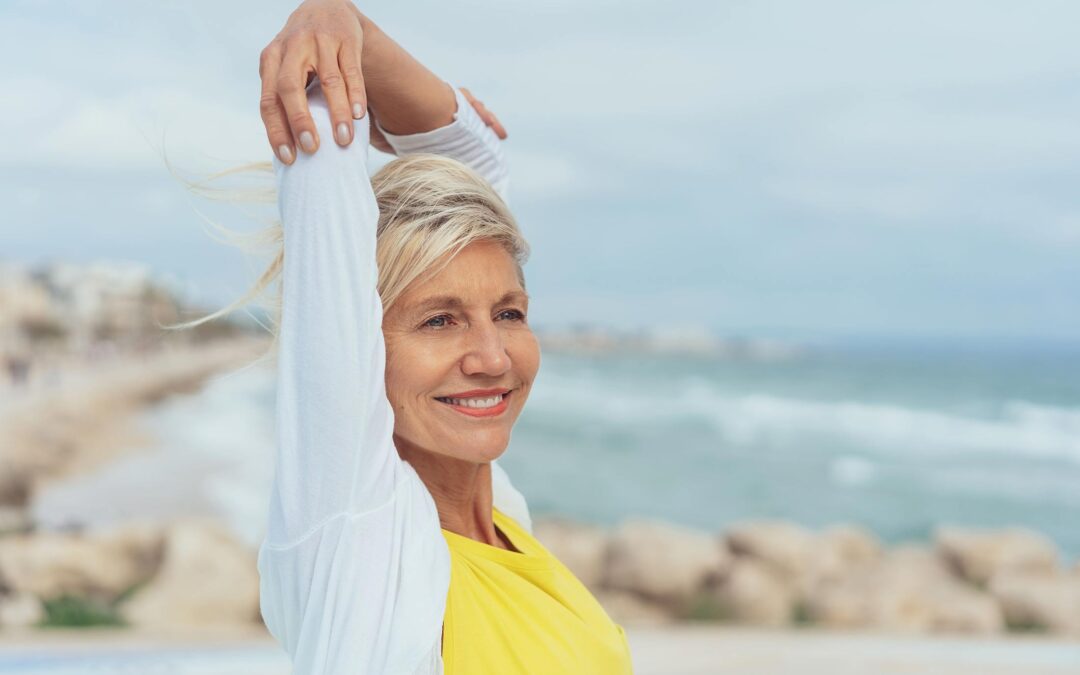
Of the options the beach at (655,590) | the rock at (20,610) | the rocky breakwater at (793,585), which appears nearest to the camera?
the beach at (655,590)

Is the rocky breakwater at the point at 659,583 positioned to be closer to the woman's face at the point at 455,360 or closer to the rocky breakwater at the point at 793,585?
the rocky breakwater at the point at 793,585

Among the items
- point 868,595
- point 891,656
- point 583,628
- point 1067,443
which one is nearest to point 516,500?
point 583,628

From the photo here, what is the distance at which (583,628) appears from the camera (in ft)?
3.92

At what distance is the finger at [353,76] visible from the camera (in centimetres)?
101

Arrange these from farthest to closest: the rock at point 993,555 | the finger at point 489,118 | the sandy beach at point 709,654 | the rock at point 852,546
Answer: the rock at point 852,546, the rock at point 993,555, the sandy beach at point 709,654, the finger at point 489,118

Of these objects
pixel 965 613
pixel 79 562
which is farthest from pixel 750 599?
pixel 79 562

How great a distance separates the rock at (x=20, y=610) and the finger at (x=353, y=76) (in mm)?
4750

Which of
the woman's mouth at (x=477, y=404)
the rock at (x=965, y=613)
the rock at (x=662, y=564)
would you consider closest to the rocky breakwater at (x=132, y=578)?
the rock at (x=662, y=564)

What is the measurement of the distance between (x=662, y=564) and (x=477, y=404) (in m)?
4.83

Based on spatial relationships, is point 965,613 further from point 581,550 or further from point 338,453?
point 338,453

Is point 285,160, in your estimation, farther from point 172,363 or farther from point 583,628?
point 172,363

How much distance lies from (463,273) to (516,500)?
1.60 feet

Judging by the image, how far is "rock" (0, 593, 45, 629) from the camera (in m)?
5.00

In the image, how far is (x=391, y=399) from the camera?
1124mm
